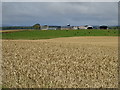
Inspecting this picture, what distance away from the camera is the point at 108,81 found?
909 cm

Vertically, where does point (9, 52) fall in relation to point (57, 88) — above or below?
above

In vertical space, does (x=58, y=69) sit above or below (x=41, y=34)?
below

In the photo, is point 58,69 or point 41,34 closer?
point 58,69

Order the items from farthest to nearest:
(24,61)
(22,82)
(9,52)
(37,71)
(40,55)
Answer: (9,52) → (40,55) → (24,61) → (37,71) → (22,82)

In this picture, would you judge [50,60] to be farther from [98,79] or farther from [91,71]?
[98,79]

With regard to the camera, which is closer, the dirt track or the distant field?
the dirt track

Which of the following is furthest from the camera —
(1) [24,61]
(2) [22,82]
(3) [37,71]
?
(1) [24,61]

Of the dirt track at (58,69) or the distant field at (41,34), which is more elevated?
the distant field at (41,34)

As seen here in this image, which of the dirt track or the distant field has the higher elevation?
the distant field

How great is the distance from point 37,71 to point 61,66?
1490 millimetres

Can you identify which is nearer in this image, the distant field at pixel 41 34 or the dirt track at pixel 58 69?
the dirt track at pixel 58 69

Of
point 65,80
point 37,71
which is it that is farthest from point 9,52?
point 65,80

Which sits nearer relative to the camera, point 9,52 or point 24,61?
point 24,61

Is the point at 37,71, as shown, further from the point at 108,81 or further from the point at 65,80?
the point at 108,81
